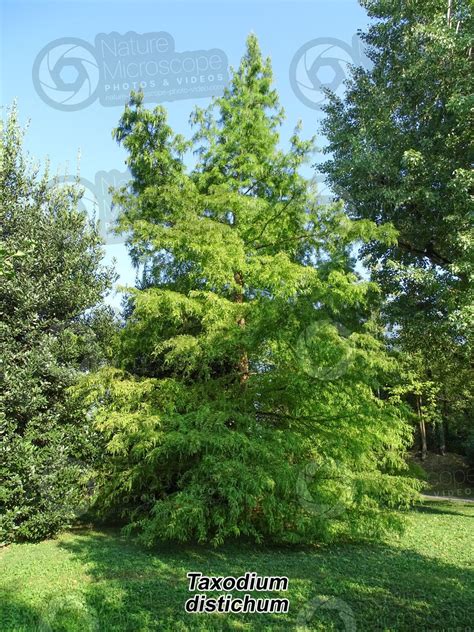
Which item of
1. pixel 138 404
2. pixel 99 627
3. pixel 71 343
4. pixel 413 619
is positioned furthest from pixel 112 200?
pixel 413 619

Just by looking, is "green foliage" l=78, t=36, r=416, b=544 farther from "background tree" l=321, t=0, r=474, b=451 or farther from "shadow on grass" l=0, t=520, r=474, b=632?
"background tree" l=321, t=0, r=474, b=451

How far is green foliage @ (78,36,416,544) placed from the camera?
21.6 ft

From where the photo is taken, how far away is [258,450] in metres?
6.47

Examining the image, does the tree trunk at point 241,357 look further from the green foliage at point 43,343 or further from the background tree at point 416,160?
the background tree at point 416,160

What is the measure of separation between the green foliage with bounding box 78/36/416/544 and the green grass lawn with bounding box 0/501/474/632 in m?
0.41

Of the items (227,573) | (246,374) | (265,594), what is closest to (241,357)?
(246,374)

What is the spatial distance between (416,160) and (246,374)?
5.39m

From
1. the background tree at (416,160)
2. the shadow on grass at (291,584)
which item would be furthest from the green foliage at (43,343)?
the background tree at (416,160)

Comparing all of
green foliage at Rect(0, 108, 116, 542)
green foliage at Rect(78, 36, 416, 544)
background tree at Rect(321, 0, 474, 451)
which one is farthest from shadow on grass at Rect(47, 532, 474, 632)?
background tree at Rect(321, 0, 474, 451)

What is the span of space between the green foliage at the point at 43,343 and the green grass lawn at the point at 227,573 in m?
0.77

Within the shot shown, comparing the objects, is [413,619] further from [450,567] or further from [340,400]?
[340,400]

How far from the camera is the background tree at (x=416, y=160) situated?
877 centimetres

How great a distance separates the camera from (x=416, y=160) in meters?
9.12

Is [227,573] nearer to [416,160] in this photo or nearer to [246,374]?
[246,374]
